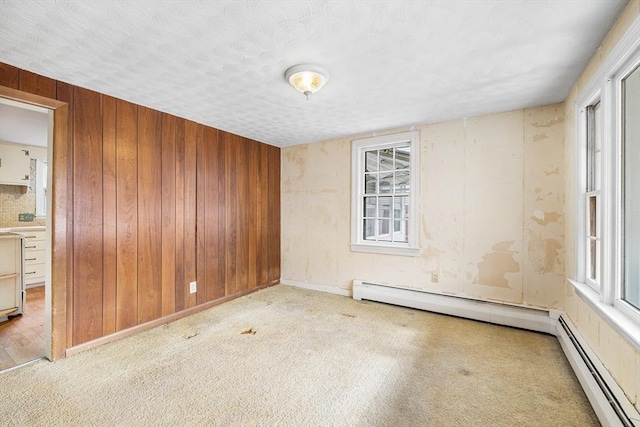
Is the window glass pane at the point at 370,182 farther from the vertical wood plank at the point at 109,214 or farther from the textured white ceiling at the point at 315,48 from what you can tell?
the vertical wood plank at the point at 109,214

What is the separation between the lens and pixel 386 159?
13.5 feet

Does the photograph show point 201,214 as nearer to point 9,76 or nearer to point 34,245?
point 9,76

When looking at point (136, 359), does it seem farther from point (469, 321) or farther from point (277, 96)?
point (469, 321)

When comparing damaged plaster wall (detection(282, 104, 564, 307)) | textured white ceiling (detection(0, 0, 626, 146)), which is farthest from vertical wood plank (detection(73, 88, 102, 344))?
damaged plaster wall (detection(282, 104, 564, 307))

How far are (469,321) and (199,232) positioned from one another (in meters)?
3.34

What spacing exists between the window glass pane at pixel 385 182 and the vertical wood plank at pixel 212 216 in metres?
2.24

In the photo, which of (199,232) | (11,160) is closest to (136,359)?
(199,232)

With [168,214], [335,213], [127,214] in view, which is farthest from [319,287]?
[127,214]

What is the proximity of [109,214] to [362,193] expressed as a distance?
9.92 feet

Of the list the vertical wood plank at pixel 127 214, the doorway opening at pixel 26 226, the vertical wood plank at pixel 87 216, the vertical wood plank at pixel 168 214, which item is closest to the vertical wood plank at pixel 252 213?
the vertical wood plank at pixel 168 214

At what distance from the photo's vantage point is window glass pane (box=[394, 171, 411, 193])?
392cm

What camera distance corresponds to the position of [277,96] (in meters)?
2.82

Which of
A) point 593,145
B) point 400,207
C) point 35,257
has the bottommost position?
point 35,257

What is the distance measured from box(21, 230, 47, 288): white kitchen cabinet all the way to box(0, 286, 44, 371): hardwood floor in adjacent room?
1183 mm
